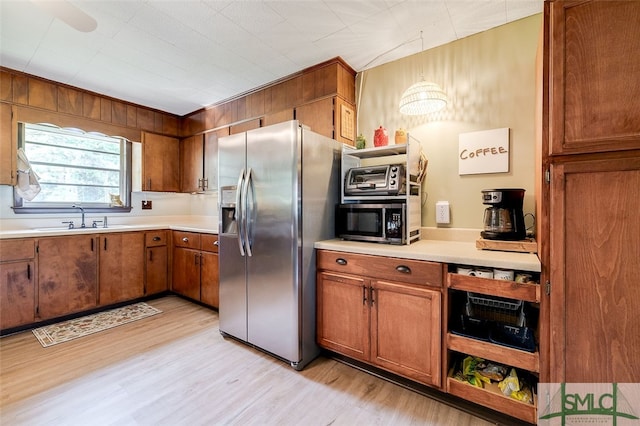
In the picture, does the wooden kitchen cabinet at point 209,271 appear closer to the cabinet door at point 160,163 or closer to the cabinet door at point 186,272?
the cabinet door at point 186,272

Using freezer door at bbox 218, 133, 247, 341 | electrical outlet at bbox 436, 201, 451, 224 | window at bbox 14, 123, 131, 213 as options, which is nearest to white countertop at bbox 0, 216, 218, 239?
window at bbox 14, 123, 131, 213

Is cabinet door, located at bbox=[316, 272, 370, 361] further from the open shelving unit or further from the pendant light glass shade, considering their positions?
the pendant light glass shade

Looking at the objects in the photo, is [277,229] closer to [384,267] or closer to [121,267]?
[384,267]

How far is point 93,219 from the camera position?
3.45m

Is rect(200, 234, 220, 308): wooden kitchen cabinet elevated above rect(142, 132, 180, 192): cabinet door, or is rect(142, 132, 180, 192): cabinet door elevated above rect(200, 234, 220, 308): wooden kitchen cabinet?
rect(142, 132, 180, 192): cabinet door

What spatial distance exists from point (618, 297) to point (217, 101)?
4.01 metres

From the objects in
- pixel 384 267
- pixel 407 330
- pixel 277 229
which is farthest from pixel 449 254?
pixel 277 229

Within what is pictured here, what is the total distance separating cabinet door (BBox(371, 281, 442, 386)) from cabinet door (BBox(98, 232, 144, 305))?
2.95 metres

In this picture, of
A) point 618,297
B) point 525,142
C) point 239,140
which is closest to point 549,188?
point 618,297

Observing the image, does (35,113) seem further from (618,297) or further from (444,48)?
(618,297)

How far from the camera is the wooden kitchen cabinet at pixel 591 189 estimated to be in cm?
121

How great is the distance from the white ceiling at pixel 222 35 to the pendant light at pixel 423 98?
37 cm

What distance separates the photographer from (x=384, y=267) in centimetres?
182

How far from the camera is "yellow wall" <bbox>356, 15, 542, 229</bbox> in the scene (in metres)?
1.99
